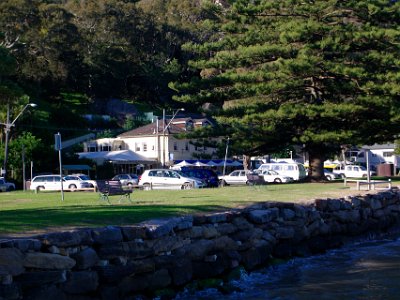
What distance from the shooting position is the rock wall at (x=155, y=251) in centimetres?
1182

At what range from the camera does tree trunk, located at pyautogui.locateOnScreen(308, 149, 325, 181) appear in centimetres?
4101

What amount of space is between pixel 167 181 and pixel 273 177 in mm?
12460

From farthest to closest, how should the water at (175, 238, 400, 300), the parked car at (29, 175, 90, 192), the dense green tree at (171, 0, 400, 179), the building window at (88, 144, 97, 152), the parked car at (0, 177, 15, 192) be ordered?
the building window at (88, 144, 97, 152) < the parked car at (0, 177, 15, 192) < the parked car at (29, 175, 90, 192) < the dense green tree at (171, 0, 400, 179) < the water at (175, 238, 400, 300)

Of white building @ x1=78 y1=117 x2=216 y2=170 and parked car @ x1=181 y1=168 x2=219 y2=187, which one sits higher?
white building @ x1=78 y1=117 x2=216 y2=170

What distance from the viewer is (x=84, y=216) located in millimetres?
15969

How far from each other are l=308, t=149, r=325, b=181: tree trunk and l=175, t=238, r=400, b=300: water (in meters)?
19.9

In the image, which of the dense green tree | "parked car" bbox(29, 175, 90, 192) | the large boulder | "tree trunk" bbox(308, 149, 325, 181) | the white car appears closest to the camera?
the large boulder

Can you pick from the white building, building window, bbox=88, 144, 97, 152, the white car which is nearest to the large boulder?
the white car

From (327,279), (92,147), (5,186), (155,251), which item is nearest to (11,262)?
(155,251)

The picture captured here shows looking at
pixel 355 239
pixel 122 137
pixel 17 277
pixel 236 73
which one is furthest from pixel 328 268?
pixel 122 137

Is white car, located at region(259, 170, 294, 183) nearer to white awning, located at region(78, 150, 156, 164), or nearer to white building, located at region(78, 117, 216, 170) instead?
white awning, located at region(78, 150, 156, 164)

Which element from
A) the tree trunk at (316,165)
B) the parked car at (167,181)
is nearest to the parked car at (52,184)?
the parked car at (167,181)

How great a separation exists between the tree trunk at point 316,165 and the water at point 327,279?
1994 centimetres

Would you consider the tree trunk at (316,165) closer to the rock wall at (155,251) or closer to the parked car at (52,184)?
the parked car at (52,184)
